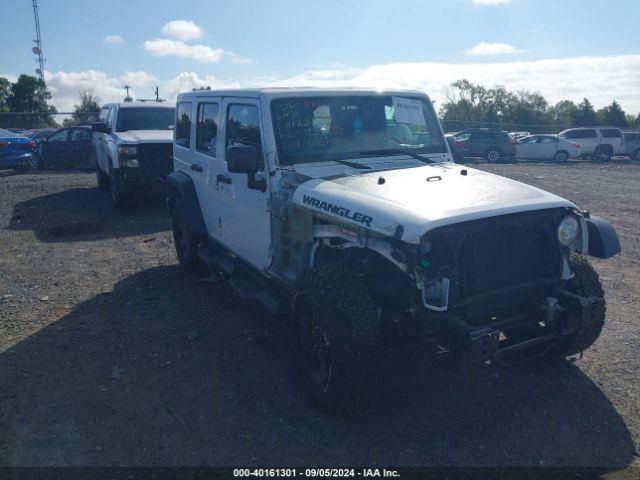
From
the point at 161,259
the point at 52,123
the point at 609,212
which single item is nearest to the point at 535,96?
the point at 52,123

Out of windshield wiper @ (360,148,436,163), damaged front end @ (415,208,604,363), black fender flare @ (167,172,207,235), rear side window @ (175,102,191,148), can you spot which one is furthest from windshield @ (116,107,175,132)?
damaged front end @ (415,208,604,363)

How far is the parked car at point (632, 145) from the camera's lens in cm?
2780

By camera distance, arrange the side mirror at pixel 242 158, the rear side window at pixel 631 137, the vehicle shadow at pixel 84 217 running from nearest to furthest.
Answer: the side mirror at pixel 242 158, the vehicle shadow at pixel 84 217, the rear side window at pixel 631 137

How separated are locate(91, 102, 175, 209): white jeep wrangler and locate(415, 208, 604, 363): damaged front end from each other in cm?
708

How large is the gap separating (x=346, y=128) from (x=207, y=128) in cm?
184

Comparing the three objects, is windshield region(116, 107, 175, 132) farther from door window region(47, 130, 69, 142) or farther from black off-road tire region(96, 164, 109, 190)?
door window region(47, 130, 69, 142)

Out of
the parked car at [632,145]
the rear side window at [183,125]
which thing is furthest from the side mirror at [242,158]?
the parked car at [632,145]

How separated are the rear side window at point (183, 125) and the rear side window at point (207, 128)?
1.23 feet

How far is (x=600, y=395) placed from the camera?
409 cm

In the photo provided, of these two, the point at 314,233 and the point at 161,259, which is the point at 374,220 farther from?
the point at 161,259

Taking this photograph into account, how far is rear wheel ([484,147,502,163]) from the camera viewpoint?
83.6 feet

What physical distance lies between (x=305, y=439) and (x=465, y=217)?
5.72 feet

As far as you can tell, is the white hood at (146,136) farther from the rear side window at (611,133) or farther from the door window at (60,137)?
the rear side window at (611,133)

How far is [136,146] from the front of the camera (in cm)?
1048
